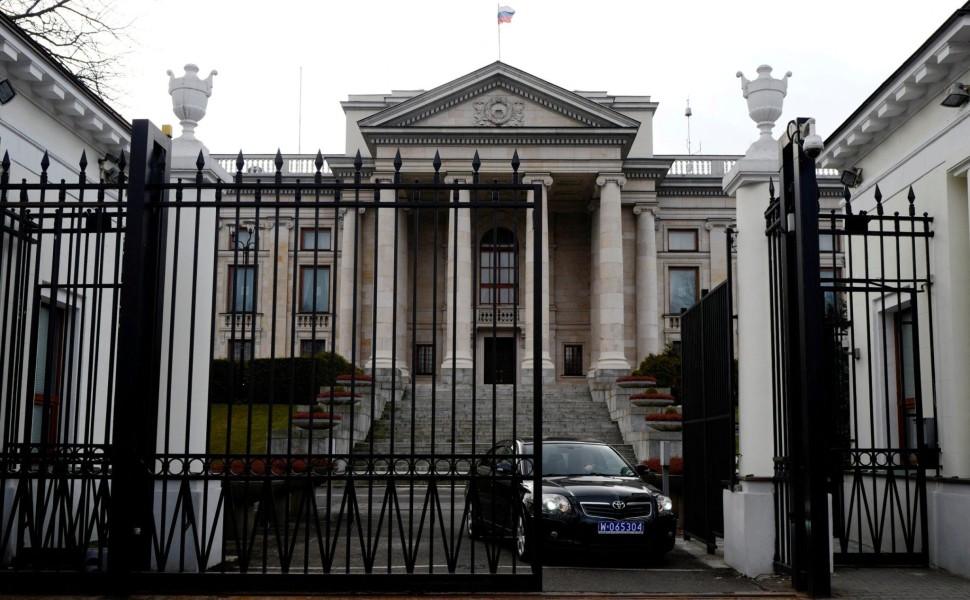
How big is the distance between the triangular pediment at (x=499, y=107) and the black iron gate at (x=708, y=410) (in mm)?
26824

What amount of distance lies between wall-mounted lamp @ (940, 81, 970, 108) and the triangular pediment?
28269mm

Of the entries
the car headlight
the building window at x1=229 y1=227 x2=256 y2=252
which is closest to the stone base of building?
the car headlight

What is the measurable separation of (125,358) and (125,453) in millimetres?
818

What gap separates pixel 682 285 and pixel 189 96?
37523 millimetres

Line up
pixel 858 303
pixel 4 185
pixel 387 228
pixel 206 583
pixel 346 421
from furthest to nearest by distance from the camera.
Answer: pixel 387 228, pixel 346 421, pixel 858 303, pixel 4 185, pixel 206 583

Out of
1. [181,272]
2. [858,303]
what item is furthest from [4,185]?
[858,303]

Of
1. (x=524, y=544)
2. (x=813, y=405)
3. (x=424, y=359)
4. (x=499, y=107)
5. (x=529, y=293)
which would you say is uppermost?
(x=499, y=107)

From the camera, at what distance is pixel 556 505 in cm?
1167

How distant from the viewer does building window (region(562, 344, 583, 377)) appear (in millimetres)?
44625

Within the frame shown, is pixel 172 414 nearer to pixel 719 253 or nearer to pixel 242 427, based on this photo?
pixel 242 427

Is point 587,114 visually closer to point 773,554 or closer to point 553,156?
point 553,156

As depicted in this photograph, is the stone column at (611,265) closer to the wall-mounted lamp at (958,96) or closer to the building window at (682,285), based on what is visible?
the building window at (682,285)

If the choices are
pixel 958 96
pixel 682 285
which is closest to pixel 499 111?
pixel 682 285

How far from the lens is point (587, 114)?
130ft
